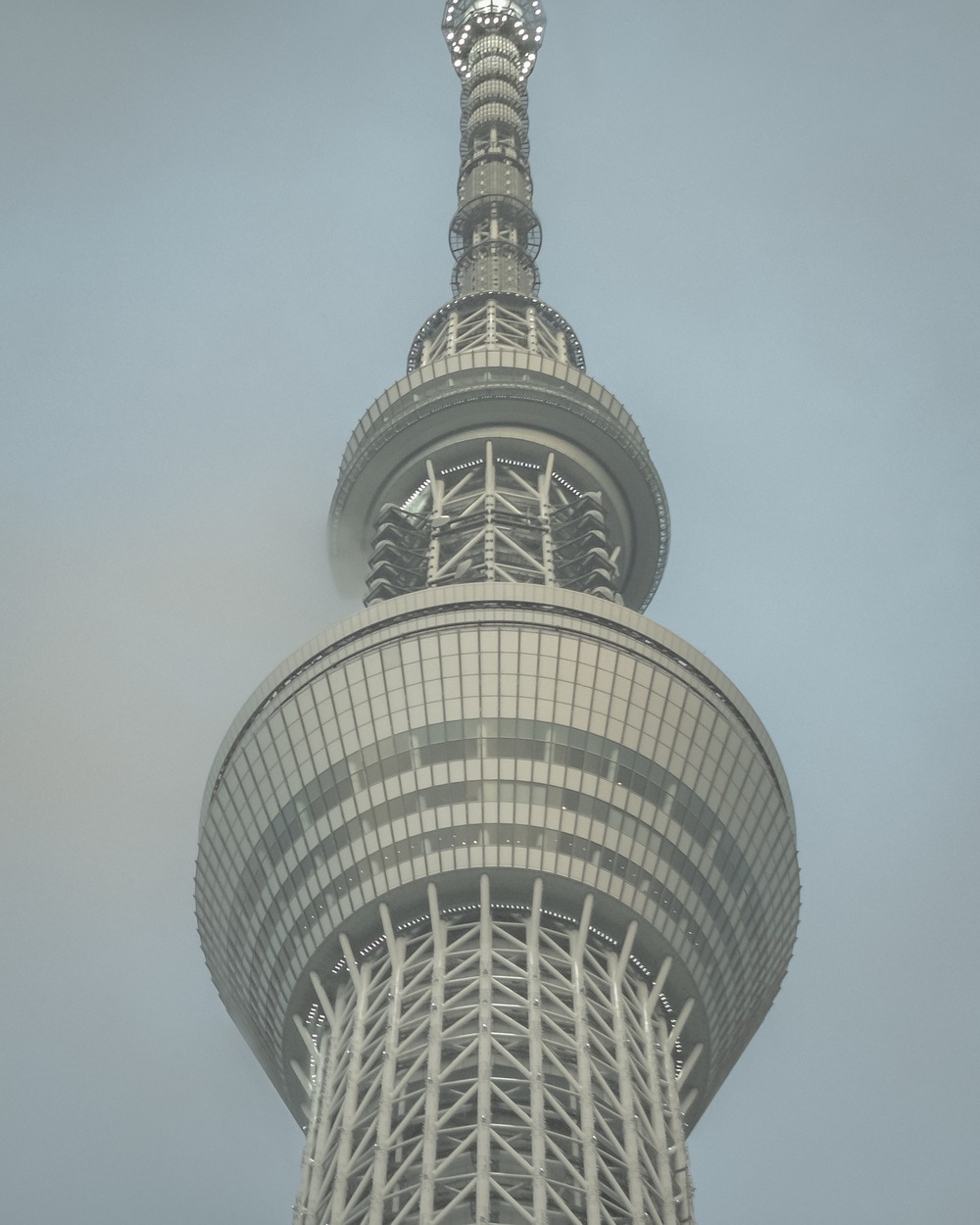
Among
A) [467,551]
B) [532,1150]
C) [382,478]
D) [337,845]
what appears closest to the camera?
[532,1150]

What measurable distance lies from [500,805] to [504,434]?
29.1m

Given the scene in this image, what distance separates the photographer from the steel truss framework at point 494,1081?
54.4 meters

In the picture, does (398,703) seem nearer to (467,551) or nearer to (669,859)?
(669,859)

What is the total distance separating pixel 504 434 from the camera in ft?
287

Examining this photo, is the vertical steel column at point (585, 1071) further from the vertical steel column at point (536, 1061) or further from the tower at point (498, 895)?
the vertical steel column at point (536, 1061)

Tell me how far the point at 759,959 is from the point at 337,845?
1737cm

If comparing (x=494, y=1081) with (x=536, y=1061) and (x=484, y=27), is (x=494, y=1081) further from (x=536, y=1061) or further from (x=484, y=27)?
(x=484, y=27)

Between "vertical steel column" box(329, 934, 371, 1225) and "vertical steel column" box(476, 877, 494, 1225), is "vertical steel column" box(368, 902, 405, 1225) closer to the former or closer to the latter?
"vertical steel column" box(329, 934, 371, 1225)

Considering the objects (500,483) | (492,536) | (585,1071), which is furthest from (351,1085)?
(500,483)

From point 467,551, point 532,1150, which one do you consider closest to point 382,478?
point 467,551

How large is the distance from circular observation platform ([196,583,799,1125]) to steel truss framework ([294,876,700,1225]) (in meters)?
1.26

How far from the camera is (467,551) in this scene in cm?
8162

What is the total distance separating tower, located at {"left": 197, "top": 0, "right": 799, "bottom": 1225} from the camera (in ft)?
187

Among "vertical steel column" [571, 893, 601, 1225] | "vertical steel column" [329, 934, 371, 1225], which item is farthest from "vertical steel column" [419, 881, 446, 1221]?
"vertical steel column" [571, 893, 601, 1225]
